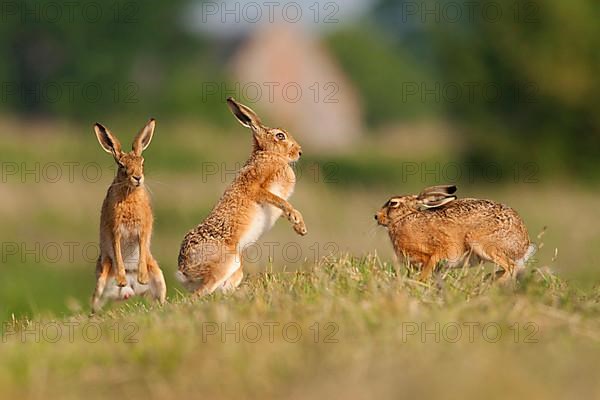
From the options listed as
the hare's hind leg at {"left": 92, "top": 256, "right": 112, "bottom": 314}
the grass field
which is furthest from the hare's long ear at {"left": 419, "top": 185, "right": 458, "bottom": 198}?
the hare's hind leg at {"left": 92, "top": 256, "right": 112, "bottom": 314}

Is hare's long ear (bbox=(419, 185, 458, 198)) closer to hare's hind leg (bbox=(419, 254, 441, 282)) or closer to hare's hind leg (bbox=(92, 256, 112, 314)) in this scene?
hare's hind leg (bbox=(419, 254, 441, 282))

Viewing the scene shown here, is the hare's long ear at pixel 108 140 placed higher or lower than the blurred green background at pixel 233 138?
higher

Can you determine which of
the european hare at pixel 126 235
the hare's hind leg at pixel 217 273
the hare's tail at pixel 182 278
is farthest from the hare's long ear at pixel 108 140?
the hare's hind leg at pixel 217 273

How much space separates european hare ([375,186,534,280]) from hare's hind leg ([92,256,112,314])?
2.39 metres

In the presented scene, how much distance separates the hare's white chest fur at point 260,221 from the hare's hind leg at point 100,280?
120 cm

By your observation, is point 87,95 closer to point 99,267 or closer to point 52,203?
point 52,203

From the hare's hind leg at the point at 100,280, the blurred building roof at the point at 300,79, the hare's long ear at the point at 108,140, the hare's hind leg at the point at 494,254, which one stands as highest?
the hare's long ear at the point at 108,140

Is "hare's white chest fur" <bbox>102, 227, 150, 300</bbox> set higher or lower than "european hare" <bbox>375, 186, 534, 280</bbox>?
lower

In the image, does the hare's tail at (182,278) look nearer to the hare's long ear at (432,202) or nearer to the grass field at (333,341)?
the grass field at (333,341)

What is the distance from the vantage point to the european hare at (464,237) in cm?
773

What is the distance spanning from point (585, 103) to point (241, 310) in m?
25.0

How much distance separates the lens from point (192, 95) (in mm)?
54000

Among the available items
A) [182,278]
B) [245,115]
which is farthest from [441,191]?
[182,278]

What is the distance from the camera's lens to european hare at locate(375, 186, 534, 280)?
773 centimetres
